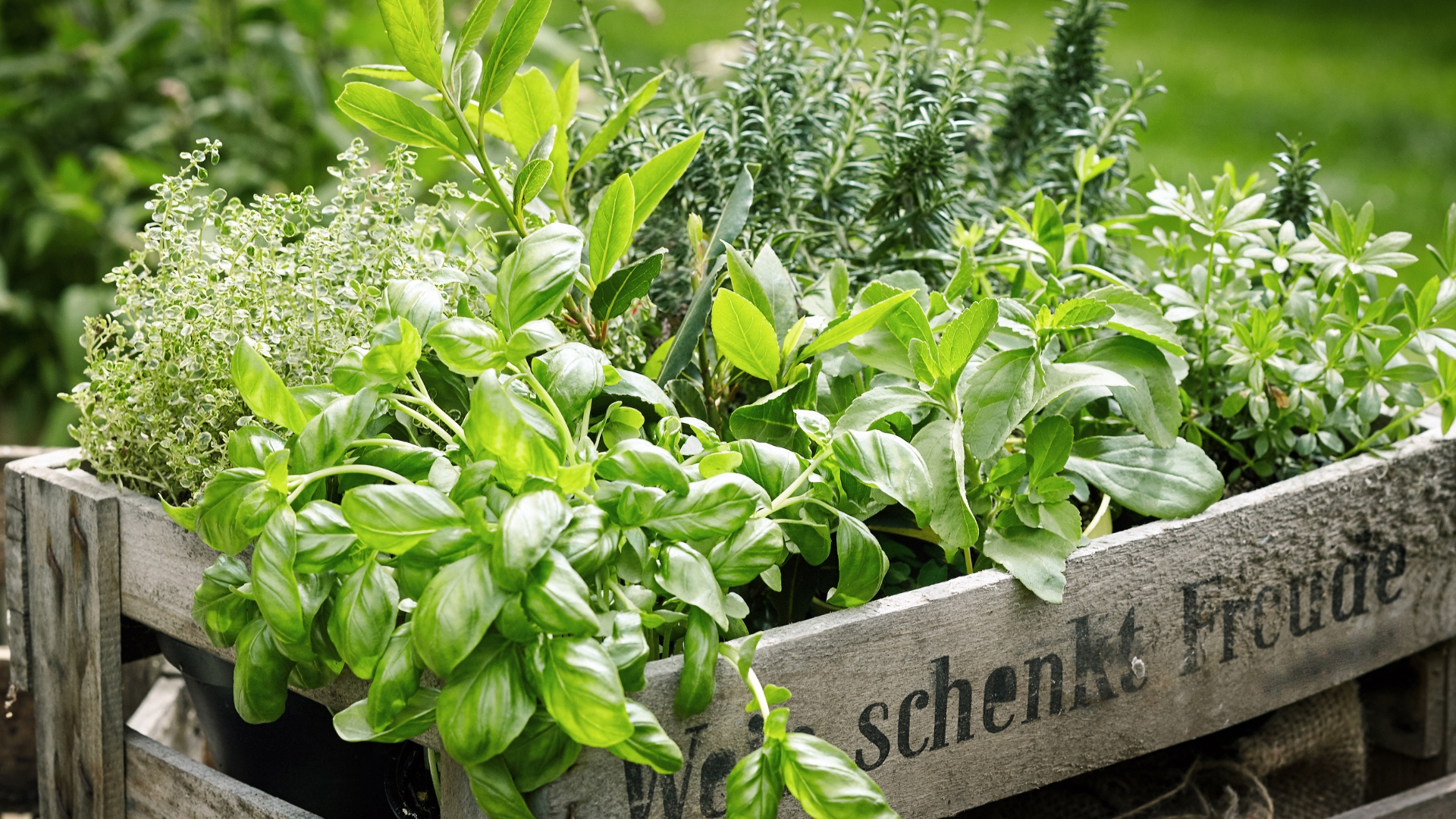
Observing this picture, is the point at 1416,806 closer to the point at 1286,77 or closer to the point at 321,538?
the point at 321,538

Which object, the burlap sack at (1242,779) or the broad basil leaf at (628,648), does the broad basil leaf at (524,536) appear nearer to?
the broad basil leaf at (628,648)

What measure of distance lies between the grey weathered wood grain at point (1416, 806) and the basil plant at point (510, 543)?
0.66m

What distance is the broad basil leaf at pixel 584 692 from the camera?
63cm

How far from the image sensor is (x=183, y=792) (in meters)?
0.98

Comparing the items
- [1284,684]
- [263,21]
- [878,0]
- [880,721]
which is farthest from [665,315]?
[878,0]

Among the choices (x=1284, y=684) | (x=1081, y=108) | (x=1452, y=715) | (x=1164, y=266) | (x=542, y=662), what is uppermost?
(x=1081, y=108)

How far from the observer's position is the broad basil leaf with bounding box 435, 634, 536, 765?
25.7 inches

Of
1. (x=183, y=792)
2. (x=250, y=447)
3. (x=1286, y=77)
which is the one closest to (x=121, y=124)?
(x=183, y=792)

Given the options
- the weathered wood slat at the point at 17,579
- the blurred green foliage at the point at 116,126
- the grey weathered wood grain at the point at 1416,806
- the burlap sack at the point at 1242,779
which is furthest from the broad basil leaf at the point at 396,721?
the blurred green foliage at the point at 116,126

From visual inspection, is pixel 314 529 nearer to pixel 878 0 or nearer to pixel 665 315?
pixel 665 315

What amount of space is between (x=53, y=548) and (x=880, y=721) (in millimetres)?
685

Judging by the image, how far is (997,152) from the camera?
57.6 inches

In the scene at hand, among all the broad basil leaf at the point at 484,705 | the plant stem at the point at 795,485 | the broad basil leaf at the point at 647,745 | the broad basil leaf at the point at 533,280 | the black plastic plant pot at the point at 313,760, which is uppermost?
the broad basil leaf at the point at 533,280

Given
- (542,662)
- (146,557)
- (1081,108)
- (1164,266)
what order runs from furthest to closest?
(1081,108) → (1164,266) → (146,557) → (542,662)
